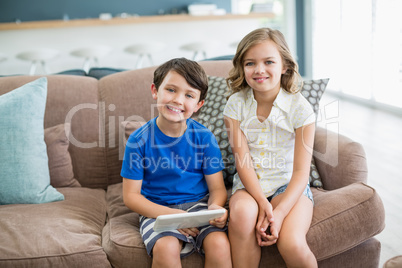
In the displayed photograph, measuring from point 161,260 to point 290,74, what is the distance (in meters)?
0.91

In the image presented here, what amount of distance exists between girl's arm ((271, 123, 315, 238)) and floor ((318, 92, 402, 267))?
642mm

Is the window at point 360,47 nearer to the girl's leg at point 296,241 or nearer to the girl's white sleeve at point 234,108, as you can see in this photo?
the girl's white sleeve at point 234,108

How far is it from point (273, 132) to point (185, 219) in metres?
0.60

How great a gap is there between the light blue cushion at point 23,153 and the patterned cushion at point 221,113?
0.71 metres

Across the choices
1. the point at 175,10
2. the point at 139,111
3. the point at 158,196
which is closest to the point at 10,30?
the point at 175,10

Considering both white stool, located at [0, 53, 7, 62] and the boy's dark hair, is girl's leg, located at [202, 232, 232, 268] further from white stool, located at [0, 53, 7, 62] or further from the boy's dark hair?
white stool, located at [0, 53, 7, 62]

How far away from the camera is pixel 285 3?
23.4 feet

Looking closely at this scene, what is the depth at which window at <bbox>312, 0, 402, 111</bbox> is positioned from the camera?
172 inches

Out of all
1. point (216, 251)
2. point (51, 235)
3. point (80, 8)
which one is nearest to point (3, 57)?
point (80, 8)

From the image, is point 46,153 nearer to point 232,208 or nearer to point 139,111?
point 139,111

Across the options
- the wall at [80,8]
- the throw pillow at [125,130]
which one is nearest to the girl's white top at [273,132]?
the throw pillow at [125,130]

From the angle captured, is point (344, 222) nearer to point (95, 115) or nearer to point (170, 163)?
point (170, 163)

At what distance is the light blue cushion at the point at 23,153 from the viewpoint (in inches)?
63.2

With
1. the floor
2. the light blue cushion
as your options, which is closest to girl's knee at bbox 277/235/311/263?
the floor
